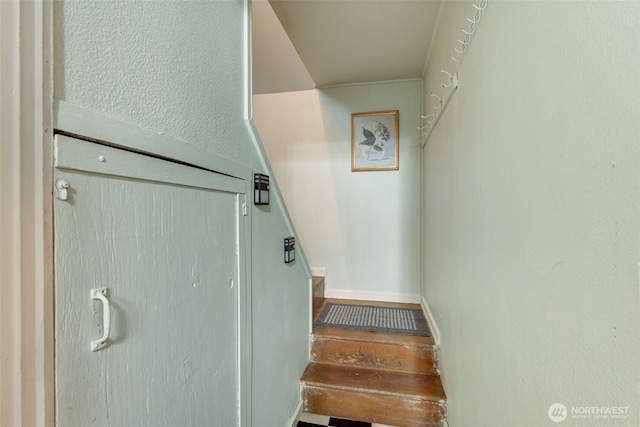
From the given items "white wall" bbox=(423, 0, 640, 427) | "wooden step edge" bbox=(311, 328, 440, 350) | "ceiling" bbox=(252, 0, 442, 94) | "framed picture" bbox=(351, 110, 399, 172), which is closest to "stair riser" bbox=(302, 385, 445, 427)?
"wooden step edge" bbox=(311, 328, 440, 350)

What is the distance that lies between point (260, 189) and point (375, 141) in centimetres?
180

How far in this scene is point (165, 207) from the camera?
0.73 m

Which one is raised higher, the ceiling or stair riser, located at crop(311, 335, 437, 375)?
the ceiling

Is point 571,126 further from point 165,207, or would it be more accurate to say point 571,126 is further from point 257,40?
point 257,40

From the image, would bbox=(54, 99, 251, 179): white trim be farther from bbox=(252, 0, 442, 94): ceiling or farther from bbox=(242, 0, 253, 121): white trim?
bbox=(252, 0, 442, 94): ceiling

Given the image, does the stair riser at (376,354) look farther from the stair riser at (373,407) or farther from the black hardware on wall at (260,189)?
the black hardware on wall at (260,189)

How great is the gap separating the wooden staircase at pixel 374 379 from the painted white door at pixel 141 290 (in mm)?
949

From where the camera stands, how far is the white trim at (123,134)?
507 millimetres

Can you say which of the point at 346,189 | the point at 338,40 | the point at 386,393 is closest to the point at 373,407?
the point at 386,393

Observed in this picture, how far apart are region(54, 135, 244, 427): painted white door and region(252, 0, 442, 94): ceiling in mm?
1419

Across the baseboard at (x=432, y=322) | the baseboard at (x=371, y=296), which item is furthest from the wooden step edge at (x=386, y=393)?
the baseboard at (x=371, y=296)

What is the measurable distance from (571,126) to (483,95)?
0.53m

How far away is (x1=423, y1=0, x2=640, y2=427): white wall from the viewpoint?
40cm

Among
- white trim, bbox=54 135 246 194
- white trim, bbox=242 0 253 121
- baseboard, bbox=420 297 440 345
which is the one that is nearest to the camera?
white trim, bbox=54 135 246 194
